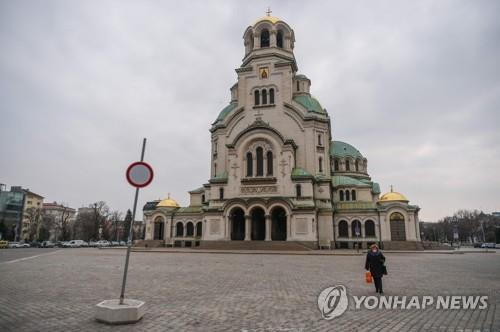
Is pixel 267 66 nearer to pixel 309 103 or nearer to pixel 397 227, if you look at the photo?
pixel 309 103

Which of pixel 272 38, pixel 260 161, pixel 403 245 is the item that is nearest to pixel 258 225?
pixel 260 161

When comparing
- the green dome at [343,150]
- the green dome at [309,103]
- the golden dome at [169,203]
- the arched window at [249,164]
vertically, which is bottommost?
the golden dome at [169,203]

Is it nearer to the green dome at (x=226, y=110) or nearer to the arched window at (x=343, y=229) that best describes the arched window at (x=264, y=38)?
the green dome at (x=226, y=110)

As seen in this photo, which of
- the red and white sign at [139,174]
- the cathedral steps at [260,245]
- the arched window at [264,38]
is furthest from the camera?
the arched window at [264,38]

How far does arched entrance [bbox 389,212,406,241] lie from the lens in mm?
46562

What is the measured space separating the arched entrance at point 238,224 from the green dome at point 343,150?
25.7 m

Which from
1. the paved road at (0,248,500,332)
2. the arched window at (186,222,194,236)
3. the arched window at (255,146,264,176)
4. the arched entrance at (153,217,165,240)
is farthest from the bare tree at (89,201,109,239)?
the paved road at (0,248,500,332)

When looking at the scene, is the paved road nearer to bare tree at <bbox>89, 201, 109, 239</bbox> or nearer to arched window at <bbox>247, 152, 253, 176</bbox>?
arched window at <bbox>247, 152, 253, 176</bbox>

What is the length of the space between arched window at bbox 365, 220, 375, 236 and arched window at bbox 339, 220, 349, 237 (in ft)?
8.62

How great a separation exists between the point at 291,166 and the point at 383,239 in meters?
16.1

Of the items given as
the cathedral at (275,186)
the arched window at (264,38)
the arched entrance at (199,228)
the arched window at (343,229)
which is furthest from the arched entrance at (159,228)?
the arched window at (264,38)

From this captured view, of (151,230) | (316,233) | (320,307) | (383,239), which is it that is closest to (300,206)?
(316,233)

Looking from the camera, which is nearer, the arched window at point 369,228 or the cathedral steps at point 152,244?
the arched window at point 369,228

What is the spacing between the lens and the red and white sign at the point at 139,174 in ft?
27.8
